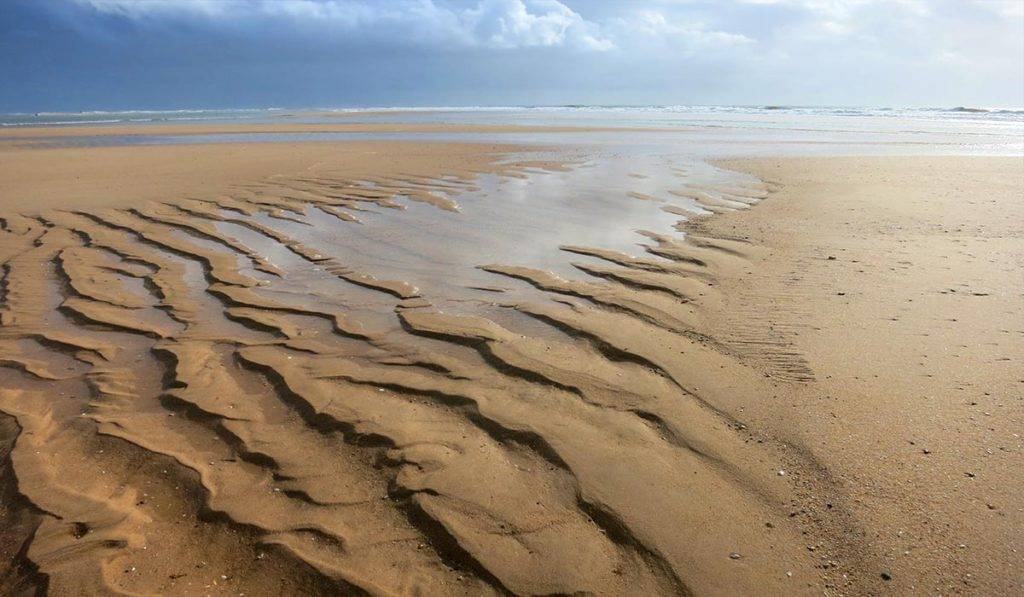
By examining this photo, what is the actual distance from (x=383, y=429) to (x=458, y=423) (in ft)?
1.15

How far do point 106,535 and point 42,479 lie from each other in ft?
1.94

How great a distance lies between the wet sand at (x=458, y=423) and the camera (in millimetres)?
2121

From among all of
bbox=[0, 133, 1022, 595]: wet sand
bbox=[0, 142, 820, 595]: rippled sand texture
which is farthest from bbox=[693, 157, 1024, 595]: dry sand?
bbox=[0, 142, 820, 595]: rippled sand texture

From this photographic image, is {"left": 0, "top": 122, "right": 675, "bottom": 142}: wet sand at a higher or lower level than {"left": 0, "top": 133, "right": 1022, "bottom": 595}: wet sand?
lower

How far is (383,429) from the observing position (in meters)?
2.90

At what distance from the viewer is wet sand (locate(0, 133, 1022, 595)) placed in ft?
6.96

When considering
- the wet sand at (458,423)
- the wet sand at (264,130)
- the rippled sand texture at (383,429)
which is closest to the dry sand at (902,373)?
the wet sand at (458,423)

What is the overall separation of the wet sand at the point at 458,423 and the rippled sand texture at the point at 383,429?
0.5 inches

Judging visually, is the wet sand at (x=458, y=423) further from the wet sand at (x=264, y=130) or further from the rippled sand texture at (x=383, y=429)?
the wet sand at (x=264, y=130)

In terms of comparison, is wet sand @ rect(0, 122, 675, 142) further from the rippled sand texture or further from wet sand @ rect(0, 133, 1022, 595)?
the rippled sand texture

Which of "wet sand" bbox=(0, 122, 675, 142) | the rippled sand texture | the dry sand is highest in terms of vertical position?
the dry sand

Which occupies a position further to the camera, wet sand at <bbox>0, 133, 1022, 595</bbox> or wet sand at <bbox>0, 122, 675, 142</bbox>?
wet sand at <bbox>0, 122, 675, 142</bbox>

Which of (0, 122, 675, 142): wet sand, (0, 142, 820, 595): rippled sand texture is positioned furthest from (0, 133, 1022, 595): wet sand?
(0, 122, 675, 142): wet sand

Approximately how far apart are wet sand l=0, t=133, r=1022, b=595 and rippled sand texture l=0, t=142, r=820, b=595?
0.04ft
